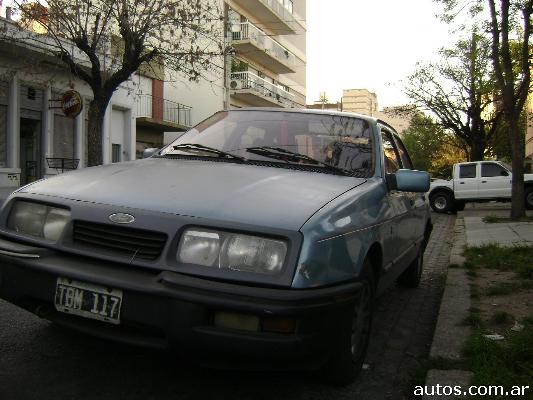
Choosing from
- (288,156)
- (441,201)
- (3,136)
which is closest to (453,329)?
(288,156)

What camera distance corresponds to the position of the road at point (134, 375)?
2691mm

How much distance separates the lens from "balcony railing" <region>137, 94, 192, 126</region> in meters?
23.6

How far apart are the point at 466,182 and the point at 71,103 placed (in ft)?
43.0

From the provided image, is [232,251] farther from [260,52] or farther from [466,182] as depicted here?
[260,52]

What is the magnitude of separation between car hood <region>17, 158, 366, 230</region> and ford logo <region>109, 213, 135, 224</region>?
0.22 ft

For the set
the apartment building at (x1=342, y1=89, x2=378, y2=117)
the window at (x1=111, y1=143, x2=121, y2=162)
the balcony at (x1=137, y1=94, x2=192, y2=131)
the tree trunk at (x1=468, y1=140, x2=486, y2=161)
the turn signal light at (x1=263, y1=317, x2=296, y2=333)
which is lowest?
the turn signal light at (x1=263, y1=317, x2=296, y2=333)

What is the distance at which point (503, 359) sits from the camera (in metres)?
3.06

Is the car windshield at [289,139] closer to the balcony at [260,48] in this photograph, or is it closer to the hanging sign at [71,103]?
the hanging sign at [71,103]

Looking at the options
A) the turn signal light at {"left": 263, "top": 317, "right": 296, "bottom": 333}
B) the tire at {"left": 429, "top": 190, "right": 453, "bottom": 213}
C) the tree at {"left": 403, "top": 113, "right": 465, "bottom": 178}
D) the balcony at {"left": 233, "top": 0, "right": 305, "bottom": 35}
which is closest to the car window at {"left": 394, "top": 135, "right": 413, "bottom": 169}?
the turn signal light at {"left": 263, "top": 317, "right": 296, "bottom": 333}

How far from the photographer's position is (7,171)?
15.4 metres

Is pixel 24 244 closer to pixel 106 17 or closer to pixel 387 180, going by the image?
pixel 387 180

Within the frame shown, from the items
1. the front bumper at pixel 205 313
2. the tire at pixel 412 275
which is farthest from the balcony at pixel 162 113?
the front bumper at pixel 205 313

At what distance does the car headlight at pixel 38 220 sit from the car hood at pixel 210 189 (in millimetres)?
92

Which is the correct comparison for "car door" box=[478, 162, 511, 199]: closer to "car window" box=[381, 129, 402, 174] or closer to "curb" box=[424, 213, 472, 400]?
"curb" box=[424, 213, 472, 400]
